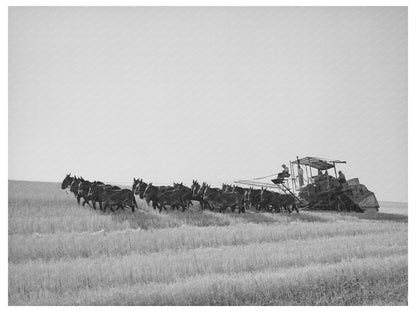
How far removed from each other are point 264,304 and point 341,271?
223 centimetres

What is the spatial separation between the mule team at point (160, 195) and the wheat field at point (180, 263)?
565 mm

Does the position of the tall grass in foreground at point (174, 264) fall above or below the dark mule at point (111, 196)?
below

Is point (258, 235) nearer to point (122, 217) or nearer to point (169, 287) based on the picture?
point (122, 217)

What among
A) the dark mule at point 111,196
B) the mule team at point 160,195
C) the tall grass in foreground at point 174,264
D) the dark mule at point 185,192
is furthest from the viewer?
the dark mule at point 185,192

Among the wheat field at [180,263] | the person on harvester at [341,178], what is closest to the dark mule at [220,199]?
the wheat field at [180,263]

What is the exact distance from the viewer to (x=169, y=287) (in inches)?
303

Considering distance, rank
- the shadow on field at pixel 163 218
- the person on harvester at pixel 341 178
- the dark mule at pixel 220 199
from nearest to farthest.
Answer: the shadow on field at pixel 163 218 < the dark mule at pixel 220 199 < the person on harvester at pixel 341 178

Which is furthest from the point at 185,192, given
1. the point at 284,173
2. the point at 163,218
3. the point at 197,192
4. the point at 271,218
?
the point at 284,173

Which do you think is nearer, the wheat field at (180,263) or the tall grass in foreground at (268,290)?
the tall grass in foreground at (268,290)

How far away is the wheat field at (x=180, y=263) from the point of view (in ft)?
25.5

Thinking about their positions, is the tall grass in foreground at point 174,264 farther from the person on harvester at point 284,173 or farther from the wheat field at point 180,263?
the person on harvester at point 284,173

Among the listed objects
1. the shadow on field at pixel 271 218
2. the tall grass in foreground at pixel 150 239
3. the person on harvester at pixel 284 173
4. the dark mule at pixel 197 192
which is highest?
the person on harvester at pixel 284 173

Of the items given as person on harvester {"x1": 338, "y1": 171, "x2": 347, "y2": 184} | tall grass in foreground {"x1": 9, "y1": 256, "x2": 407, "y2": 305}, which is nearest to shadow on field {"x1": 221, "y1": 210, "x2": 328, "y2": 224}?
person on harvester {"x1": 338, "y1": 171, "x2": 347, "y2": 184}

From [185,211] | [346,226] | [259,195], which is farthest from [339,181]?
[185,211]
